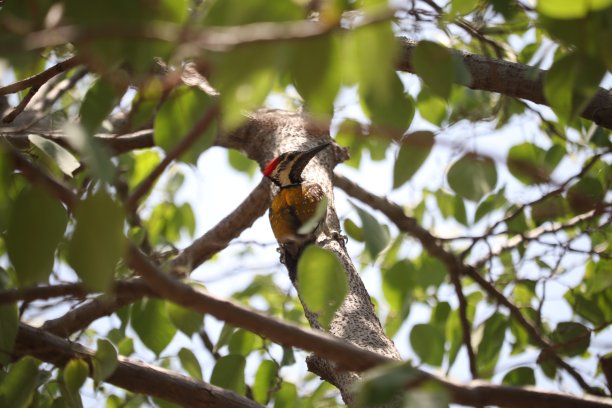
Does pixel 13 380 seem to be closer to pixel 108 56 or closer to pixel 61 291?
pixel 61 291

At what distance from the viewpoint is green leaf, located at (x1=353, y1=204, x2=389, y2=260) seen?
1268mm

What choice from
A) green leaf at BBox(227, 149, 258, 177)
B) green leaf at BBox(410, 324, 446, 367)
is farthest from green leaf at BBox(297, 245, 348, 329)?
green leaf at BBox(227, 149, 258, 177)

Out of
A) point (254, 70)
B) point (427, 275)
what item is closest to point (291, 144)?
point (427, 275)

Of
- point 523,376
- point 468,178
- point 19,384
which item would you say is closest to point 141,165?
point 19,384

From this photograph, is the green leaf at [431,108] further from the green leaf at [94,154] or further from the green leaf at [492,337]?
the green leaf at [94,154]

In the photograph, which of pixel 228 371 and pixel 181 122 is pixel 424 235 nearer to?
pixel 228 371

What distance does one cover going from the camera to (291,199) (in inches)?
108

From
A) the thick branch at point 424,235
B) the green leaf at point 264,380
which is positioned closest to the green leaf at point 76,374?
the green leaf at point 264,380

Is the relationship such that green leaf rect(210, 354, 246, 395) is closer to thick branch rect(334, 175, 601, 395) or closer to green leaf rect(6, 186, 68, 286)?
thick branch rect(334, 175, 601, 395)

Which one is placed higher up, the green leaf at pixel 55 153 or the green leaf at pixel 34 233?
the green leaf at pixel 55 153

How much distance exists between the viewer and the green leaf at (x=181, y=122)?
132 cm

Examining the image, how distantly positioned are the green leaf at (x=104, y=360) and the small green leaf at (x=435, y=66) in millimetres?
1085

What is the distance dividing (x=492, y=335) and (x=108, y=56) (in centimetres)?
195

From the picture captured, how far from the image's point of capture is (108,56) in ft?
3.34
